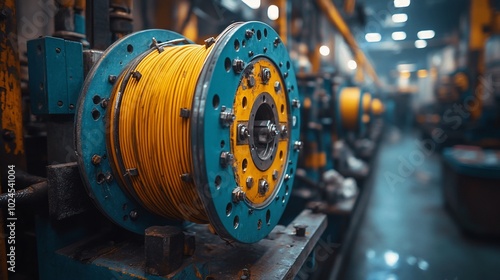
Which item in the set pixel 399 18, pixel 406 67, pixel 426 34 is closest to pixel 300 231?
pixel 399 18

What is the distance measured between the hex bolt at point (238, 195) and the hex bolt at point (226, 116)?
0.25 metres

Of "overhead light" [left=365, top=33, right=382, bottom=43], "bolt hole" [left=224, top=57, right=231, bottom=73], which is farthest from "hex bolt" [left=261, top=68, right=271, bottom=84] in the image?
"overhead light" [left=365, top=33, right=382, bottom=43]

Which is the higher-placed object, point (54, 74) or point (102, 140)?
point (54, 74)

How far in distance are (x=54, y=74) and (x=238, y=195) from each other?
0.90m

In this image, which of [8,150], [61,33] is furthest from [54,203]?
[61,33]

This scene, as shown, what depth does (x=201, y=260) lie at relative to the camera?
1350mm

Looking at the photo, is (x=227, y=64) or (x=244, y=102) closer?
(x=227, y=64)

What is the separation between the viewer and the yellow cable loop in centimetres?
121

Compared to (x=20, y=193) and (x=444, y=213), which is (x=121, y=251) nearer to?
(x=20, y=193)

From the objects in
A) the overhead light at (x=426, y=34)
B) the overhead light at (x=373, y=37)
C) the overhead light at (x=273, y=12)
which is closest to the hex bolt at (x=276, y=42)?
the overhead light at (x=273, y=12)

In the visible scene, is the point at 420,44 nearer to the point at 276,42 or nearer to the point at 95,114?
the point at 276,42

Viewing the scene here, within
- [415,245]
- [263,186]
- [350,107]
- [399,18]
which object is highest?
[399,18]

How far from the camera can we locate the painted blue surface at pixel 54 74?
1330mm

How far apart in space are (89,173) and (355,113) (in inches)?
154
